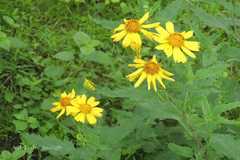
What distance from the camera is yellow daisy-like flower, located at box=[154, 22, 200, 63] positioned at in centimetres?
171


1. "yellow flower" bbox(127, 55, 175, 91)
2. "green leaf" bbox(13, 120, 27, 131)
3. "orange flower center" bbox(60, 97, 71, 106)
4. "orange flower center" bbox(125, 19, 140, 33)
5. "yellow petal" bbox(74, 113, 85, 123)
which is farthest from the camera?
"green leaf" bbox(13, 120, 27, 131)

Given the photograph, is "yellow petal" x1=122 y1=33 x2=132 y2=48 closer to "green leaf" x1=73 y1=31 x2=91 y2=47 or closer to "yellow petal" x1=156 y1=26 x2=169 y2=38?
"yellow petal" x1=156 y1=26 x2=169 y2=38

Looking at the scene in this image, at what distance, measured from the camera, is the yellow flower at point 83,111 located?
204 centimetres

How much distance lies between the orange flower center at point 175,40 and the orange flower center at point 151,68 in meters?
0.10

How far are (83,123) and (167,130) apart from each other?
1.26 ft

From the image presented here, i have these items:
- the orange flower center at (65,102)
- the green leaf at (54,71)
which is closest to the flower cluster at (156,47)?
the orange flower center at (65,102)

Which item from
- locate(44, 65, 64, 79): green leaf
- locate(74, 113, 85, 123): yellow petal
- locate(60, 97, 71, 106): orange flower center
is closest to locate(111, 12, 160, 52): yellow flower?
locate(74, 113, 85, 123): yellow petal

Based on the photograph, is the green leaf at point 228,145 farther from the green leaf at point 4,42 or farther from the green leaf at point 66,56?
the green leaf at point 4,42

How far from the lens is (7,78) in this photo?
287cm

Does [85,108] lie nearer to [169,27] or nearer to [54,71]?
[169,27]

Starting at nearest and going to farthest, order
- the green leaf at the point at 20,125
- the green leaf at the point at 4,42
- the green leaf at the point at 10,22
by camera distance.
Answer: the green leaf at the point at 20,125, the green leaf at the point at 4,42, the green leaf at the point at 10,22

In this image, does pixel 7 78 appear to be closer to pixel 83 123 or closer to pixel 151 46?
pixel 151 46

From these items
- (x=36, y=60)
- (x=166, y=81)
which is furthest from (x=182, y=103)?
(x=36, y=60)

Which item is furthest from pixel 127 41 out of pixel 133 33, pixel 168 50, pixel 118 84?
pixel 118 84
